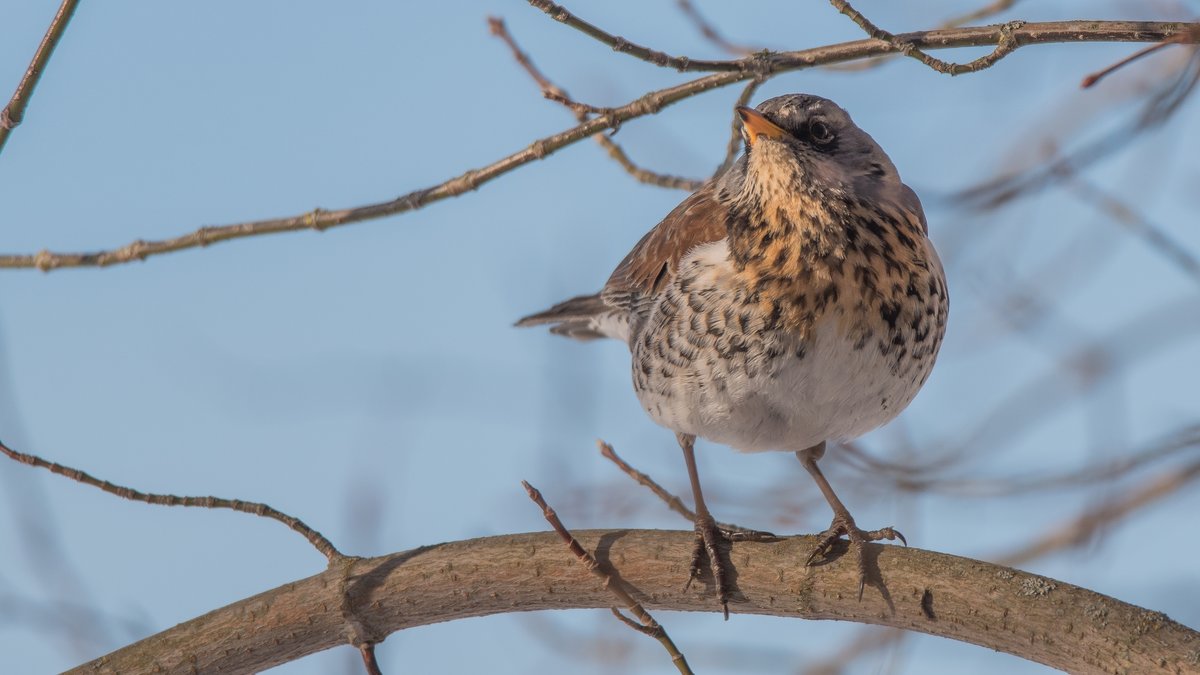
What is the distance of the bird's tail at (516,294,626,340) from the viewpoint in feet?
17.1

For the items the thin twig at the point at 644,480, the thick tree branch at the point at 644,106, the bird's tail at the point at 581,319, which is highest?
the bird's tail at the point at 581,319

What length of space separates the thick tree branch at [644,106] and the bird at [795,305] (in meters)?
0.67

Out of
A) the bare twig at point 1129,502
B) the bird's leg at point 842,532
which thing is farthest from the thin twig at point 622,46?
the bare twig at point 1129,502

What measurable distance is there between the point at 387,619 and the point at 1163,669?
2.13m

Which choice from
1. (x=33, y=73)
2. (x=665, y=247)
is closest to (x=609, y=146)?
(x=665, y=247)

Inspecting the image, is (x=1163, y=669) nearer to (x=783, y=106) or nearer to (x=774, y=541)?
(x=774, y=541)

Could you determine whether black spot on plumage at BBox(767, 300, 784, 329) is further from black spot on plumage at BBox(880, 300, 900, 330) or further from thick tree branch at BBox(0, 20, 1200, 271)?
thick tree branch at BBox(0, 20, 1200, 271)

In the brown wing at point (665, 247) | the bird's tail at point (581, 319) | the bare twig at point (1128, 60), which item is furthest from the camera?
the bird's tail at point (581, 319)

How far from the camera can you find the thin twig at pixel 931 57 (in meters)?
3.21

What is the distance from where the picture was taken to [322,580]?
3732mm

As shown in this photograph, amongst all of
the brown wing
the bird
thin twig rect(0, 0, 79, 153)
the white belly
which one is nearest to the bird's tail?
the brown wing

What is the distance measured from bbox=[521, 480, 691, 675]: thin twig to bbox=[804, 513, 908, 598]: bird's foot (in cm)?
54

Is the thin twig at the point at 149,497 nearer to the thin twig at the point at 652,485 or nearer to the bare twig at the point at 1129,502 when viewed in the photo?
the thin twig at the point at 652,485

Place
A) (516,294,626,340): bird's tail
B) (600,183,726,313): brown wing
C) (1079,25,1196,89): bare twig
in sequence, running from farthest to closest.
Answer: (516,294,626,340): bird's tail
(600,183,726,313): brown wing
(1079,25,1196,89): bare twig
